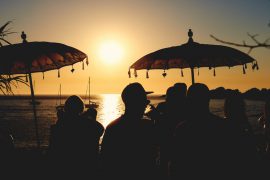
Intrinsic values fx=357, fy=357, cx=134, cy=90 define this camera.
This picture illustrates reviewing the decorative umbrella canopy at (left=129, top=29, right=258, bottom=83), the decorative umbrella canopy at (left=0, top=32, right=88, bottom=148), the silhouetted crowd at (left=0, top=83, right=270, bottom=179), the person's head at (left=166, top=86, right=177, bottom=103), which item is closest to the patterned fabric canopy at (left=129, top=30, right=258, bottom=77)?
the decorative umbrella canopy at (left=129, top=29, right=258, bottom=83)

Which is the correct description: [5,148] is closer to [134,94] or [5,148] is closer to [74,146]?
[74,146]

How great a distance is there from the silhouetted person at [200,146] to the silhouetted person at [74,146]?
1.97 metres

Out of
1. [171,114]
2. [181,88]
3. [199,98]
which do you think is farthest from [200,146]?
[181,88]

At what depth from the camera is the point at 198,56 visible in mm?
7871

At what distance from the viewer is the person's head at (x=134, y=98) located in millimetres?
4078

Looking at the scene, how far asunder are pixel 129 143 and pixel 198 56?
4.27 m

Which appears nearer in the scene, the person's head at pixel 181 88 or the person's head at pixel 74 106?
the person's head at pixel 74 106

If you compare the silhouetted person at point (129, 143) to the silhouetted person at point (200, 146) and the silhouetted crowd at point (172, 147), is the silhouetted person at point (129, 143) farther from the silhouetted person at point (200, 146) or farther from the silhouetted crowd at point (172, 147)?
the silhouetted person at point (200, 146)

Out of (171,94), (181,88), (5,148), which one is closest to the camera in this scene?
(171,94)

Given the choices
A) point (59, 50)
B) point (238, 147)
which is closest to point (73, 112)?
point (59, 50)

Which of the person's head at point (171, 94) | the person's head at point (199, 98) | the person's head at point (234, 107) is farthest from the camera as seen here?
the person's head at point (171, 94)

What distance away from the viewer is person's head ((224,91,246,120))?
17.4 ft

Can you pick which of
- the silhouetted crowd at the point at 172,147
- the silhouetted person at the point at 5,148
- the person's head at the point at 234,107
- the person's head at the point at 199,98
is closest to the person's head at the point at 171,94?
the silhouetted crowd at the point at 172,147

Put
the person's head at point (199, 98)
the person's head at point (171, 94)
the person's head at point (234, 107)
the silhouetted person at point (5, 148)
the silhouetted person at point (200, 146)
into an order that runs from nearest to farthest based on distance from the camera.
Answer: the silhouetted person at point (200, 146)
the person's head at point (199, 98)
the person's head at point (234, 107)
the person's head at point (171, 94)
the silhouetted person at point (5, 148)
